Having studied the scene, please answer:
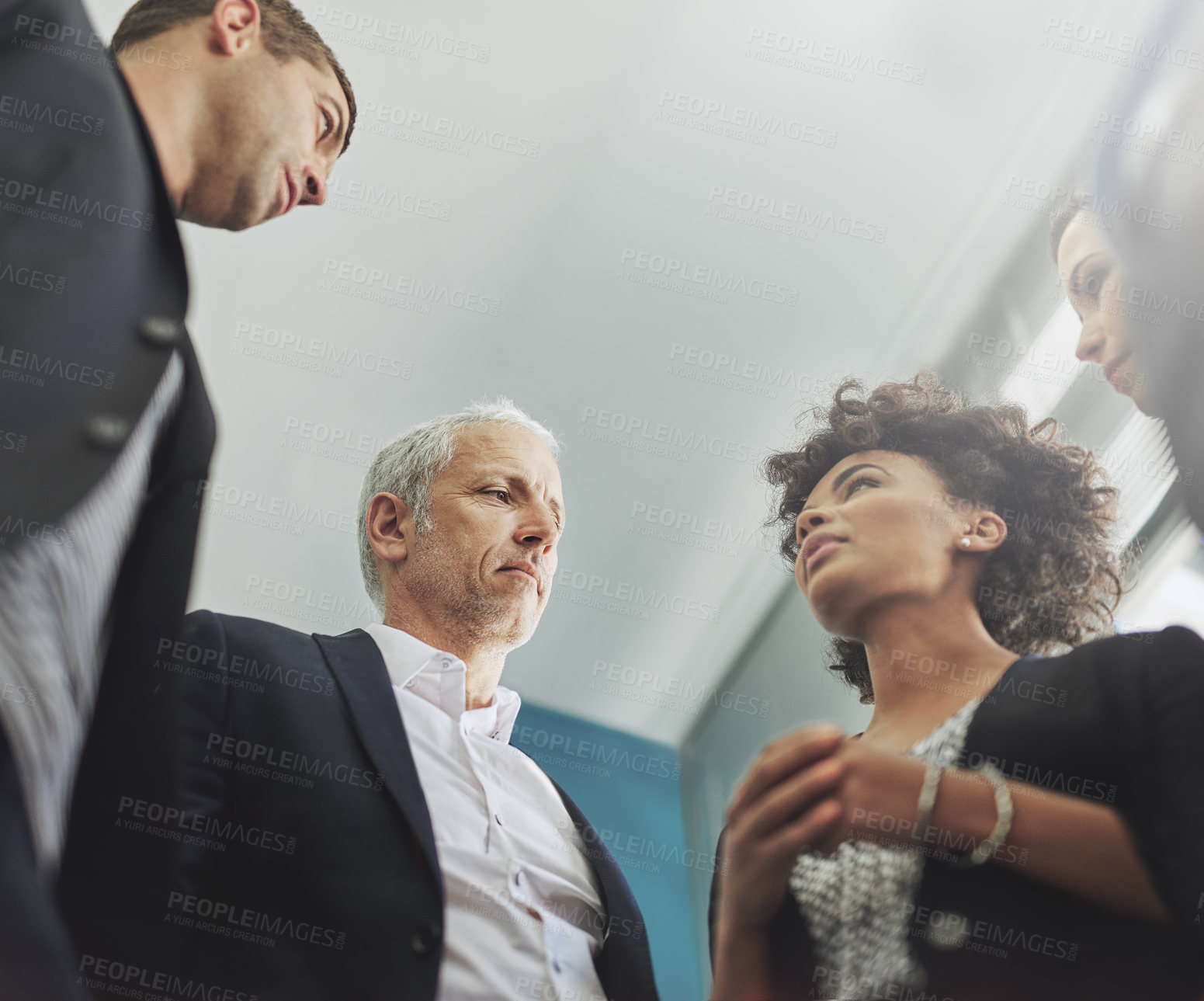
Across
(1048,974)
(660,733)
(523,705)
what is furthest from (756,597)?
(1048,974)

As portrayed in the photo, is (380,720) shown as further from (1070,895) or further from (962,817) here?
(1070,895)

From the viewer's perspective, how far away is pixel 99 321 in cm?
187

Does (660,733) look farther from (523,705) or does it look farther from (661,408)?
(661,408)

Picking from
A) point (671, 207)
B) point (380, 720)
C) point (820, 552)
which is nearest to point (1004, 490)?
point (820, 552)

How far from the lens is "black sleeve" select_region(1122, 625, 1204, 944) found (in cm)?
172

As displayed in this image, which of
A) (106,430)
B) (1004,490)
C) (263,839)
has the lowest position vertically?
(263,839)

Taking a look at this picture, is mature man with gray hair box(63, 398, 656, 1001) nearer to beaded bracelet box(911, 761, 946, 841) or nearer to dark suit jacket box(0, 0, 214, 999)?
dark suit jacket box(0, 0, 214, 999)

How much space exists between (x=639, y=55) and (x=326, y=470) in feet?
4.33

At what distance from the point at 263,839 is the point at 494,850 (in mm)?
448

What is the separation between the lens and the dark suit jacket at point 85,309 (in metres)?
1.78

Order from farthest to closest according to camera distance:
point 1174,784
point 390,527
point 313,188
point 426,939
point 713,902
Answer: point 313,188
point 390,527
point 713,902
point 1174,784
point 426,939

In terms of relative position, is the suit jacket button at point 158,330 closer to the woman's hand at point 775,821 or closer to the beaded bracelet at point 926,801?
the woman's hand at point 775,821

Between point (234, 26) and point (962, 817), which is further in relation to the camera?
point (234, 26)

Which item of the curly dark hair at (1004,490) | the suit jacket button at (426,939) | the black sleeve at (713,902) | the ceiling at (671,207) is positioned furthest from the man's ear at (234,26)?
the black sleeve at (713,902)
